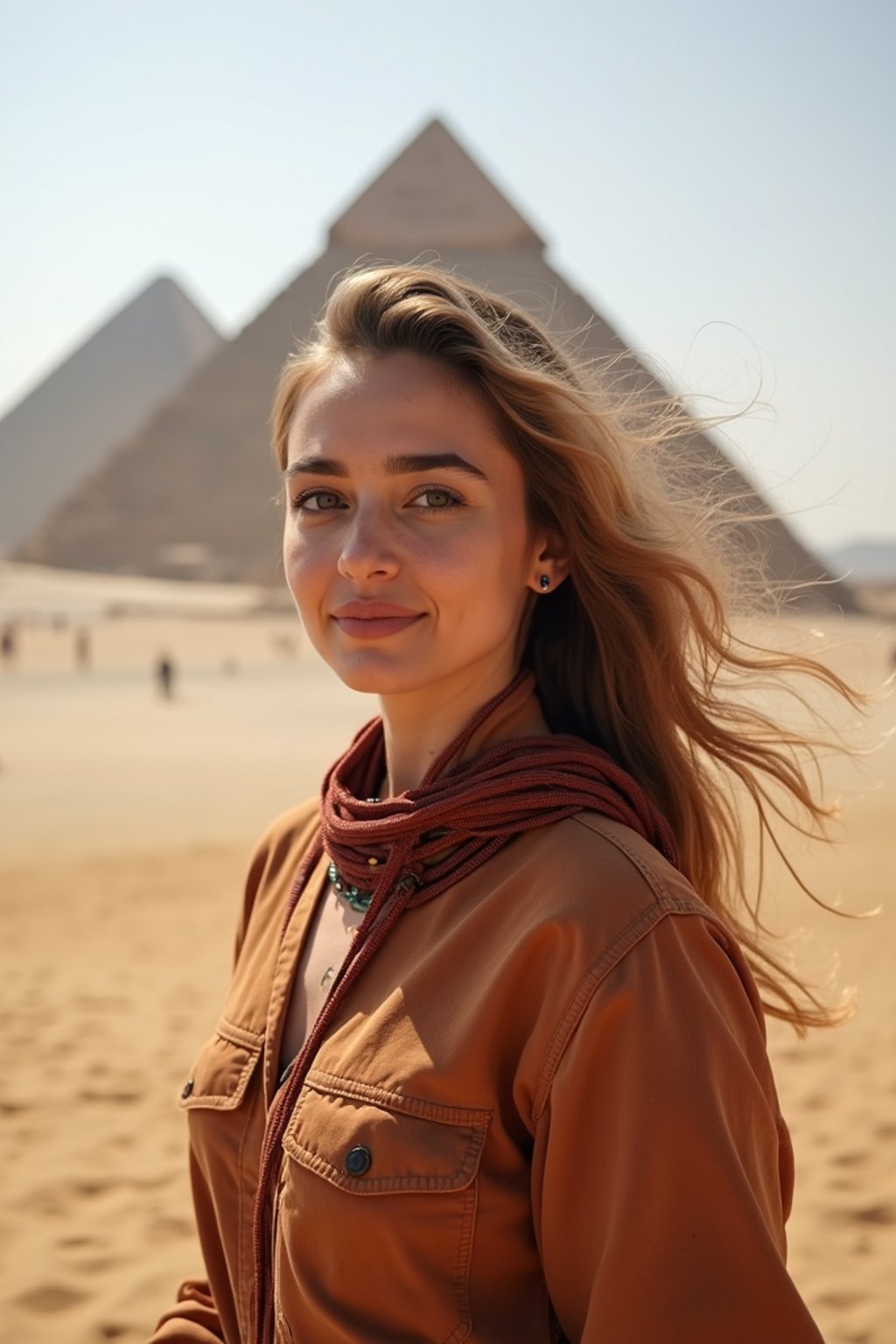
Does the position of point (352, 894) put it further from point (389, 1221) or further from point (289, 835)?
point (389, 1221)

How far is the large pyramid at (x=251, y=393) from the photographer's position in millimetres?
79812

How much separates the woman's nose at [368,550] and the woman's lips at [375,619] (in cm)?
3

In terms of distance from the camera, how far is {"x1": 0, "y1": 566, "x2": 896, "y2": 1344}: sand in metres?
2.86

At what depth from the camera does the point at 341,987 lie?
4.50 ft

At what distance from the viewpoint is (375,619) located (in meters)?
1.43

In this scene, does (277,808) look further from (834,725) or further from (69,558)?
(69,558)

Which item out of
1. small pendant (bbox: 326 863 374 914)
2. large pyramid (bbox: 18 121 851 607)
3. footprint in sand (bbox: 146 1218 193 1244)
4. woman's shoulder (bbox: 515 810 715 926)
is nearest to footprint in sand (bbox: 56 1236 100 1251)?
footprint in sand (bbox: 146 1218 193 1244)

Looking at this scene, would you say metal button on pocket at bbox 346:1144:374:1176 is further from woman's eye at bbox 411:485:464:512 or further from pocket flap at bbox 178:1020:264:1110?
woman's eye at bbox 411:485:464:512

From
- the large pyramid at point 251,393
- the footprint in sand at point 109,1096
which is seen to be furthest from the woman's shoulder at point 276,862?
the large pyramid at point 251,393

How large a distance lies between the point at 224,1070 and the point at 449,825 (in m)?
0.42

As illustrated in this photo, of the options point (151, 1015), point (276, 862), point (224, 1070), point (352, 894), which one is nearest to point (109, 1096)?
point (151, 1015)

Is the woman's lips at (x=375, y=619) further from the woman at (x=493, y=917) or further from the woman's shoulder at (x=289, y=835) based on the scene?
the woman's shoulder at (x=289, y=835)

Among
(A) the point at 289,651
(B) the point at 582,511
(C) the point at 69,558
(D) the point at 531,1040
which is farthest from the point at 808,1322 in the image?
(C) the point at 69,558

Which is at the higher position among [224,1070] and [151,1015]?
[224,1070]
